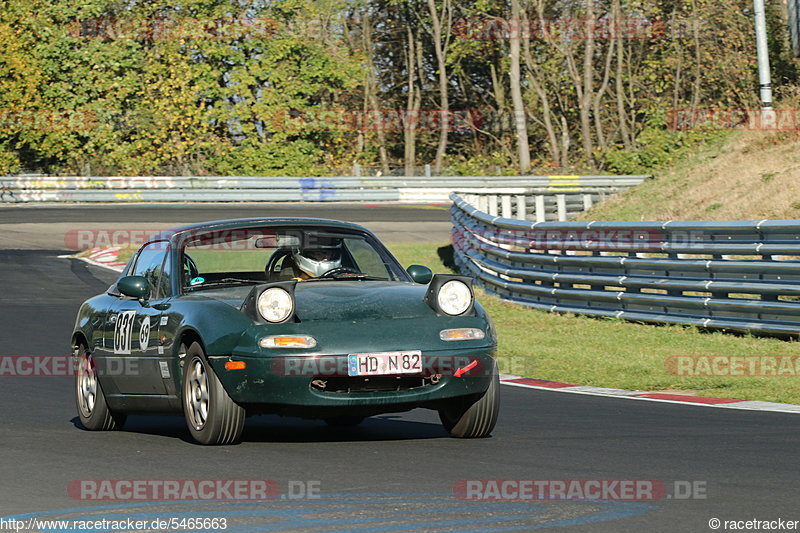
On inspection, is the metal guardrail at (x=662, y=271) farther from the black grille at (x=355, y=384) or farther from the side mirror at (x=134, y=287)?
the side mirror at (x=134, y=287)

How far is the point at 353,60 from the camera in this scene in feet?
176

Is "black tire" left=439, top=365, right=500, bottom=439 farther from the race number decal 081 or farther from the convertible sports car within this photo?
the race number decal 081

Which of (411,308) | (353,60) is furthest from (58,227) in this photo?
(411,308)

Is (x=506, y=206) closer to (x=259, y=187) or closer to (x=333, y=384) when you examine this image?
(x=333, y=384)

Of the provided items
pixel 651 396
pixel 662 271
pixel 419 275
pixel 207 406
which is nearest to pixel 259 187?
pixel 662 271

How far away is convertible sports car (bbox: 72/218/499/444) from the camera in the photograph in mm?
7348

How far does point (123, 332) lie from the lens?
8.79 metres

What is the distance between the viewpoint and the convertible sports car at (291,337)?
7.35 m

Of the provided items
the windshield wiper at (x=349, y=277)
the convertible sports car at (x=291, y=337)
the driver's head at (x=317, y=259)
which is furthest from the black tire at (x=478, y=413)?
the driver's head at (x=317, y=259)

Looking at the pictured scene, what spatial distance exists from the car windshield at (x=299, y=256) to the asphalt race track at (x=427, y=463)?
3.32 ft

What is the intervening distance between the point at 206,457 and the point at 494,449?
1.60m

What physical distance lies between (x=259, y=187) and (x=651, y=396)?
1322 inches

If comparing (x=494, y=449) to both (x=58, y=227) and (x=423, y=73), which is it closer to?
(x=58, y=227)

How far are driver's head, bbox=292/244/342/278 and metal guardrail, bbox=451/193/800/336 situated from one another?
5.87m
